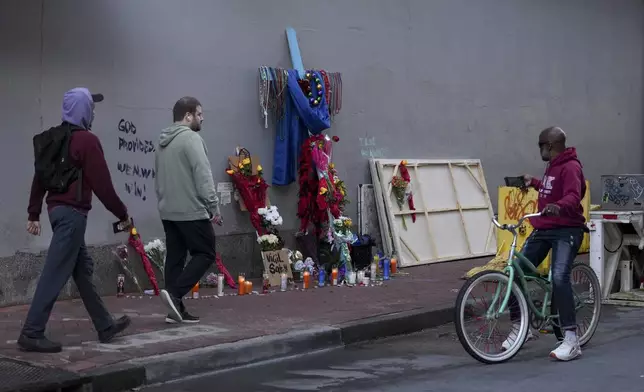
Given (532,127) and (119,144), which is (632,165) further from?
(119,144)

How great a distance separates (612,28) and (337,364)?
12.5 meters

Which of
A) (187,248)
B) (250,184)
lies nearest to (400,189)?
(250,184)

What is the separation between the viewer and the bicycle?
6992 millimetres

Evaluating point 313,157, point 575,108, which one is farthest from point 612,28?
point 313,157

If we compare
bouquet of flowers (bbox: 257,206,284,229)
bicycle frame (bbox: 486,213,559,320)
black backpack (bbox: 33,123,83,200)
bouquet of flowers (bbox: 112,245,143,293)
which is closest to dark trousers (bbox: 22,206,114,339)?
black backpack (bbox: 33,123,83,200)

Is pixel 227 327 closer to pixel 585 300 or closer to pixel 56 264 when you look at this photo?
pixel 56 264

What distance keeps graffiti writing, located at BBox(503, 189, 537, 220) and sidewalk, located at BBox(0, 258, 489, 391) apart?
132 cm

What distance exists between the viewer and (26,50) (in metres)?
9.19

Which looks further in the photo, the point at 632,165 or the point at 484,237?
the point at 632,165

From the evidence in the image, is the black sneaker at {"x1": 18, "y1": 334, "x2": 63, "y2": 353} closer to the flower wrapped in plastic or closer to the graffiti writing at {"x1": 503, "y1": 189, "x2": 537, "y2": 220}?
the flower wrapped in plastic

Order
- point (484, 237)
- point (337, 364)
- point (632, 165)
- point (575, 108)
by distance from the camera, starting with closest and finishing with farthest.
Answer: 1. point (337, 364)
2. point (484, 237)
3. point (575, 108)
4. point (632, 165)

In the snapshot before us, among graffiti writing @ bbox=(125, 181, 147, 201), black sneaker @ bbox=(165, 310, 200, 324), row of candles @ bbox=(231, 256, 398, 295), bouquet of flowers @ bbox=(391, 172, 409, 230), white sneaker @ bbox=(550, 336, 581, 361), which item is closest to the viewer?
white sneaker @ bbox=(550, 336, 581, 361)

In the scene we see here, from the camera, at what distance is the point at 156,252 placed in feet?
33.5

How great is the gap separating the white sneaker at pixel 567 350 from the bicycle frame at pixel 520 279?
0.25 m
